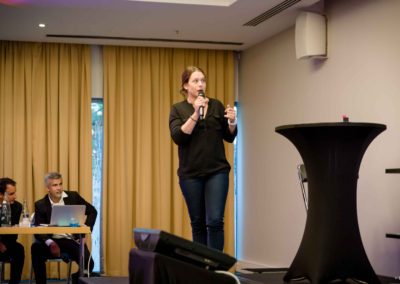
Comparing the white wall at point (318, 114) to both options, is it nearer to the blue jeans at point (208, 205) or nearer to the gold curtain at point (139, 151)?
the gold curtain at point (139, 151)

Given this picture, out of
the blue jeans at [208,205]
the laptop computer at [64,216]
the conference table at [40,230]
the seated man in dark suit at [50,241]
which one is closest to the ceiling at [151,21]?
the seated man in dark suit at [50,241]

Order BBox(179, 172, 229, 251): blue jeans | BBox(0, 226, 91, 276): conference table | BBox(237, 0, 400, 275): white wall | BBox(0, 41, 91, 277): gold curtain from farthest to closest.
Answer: BBox(0, 41, 91, 277): gold curtain, BBox(237, 0, 400, 275): white wall, BBox(0, 226, 91, 276): conference table, BBox(179, 172, 229, 251): blue jeans

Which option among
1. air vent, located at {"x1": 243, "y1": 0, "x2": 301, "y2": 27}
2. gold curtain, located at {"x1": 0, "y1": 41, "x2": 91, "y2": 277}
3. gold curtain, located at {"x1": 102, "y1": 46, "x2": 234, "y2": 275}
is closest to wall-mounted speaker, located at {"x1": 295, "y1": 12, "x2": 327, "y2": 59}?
air vent, located at {"x1": 243, "y1": 0, "x2": 301, "y2": 27}

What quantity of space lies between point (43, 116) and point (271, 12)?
2707 millimetres

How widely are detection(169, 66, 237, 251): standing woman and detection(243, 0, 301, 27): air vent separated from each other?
217 centimetres

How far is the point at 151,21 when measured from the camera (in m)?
6.29

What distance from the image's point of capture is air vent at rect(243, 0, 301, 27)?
5.60 meters

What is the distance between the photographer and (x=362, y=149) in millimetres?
3035

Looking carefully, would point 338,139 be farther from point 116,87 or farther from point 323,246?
point 116,87

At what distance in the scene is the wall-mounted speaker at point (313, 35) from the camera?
5809 millimetres

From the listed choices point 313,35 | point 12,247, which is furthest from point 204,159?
point 12,247

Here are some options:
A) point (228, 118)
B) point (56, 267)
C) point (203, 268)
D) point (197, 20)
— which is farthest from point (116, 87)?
point (203, 268)

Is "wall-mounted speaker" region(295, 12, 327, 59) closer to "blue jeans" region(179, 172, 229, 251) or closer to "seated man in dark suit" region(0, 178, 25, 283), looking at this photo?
"blue jeans" region(179, 172, 229, 251)

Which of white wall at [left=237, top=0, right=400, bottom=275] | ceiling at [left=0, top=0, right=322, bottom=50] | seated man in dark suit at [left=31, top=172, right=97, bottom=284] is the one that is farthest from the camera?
ceiling at [left=0, top=0, right=322, bottom=50]
